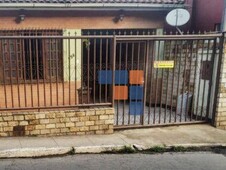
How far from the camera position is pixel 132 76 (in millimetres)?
6039

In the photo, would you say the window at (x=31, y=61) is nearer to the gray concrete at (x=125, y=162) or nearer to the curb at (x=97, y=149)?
the curb at (x=97, y=149)

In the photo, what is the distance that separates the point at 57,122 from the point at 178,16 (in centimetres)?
496

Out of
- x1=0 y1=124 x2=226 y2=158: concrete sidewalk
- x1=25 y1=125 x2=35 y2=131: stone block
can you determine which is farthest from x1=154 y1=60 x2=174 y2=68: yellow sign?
x1=25 y1=125 x2=35 y2=131: stone block

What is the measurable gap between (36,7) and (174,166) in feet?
19.8

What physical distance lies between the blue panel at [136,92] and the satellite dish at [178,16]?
3.13 metres

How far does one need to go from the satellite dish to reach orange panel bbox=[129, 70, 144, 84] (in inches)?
117

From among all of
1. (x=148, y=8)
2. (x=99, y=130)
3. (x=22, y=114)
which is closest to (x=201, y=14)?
(x=148, y=8)

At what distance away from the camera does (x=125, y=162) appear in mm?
4633

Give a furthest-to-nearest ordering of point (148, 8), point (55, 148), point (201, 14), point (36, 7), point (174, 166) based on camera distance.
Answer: point (201, 14), point (148, 8), point (36, 7), point (55, 148), point (174, 166)

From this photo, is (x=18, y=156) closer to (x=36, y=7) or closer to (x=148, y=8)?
(x=36, y=7)

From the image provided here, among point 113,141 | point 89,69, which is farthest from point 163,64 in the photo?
point 113,141

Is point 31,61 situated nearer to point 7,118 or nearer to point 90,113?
point 7,118

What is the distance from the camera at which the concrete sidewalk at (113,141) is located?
15.9 ft

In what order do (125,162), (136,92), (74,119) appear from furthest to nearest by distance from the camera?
(136,92) < (74,119) < (125,162)
